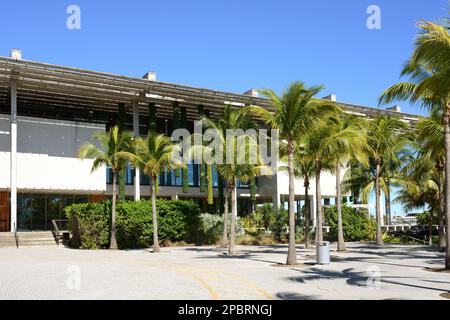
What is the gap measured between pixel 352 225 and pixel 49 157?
70.4 ft

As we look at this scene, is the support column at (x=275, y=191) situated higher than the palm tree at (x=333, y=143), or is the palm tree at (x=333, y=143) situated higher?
the palm tree at (x=333, y=143)

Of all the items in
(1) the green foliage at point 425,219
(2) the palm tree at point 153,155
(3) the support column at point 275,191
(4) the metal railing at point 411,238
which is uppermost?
(2) the palm tree at point 153,155

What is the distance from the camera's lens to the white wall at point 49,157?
34200 millimetres

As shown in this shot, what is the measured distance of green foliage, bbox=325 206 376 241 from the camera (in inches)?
1419

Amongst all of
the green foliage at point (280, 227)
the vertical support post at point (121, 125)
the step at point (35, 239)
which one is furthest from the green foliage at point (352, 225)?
the step at point (35, 239)

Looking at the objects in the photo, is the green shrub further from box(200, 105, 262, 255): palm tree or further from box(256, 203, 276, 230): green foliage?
box(200, 105, 262, 255): palm tree

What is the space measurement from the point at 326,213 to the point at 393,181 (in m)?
5.01

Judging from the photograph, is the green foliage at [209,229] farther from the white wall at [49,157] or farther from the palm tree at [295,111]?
the palm tree at [295,111]

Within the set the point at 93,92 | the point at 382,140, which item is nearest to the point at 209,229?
the point at 382,140

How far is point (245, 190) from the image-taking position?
4803cm

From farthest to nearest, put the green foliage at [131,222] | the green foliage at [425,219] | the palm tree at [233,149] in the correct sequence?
the green foliage at [425,219] → the green foliage at [131,222] → the palm tree at [233,149]

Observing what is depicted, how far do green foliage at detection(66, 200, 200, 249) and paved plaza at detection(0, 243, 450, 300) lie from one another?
23.5 feet

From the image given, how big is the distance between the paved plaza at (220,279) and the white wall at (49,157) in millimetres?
14016

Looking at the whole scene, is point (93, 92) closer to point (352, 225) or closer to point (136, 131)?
point (136, 131)
